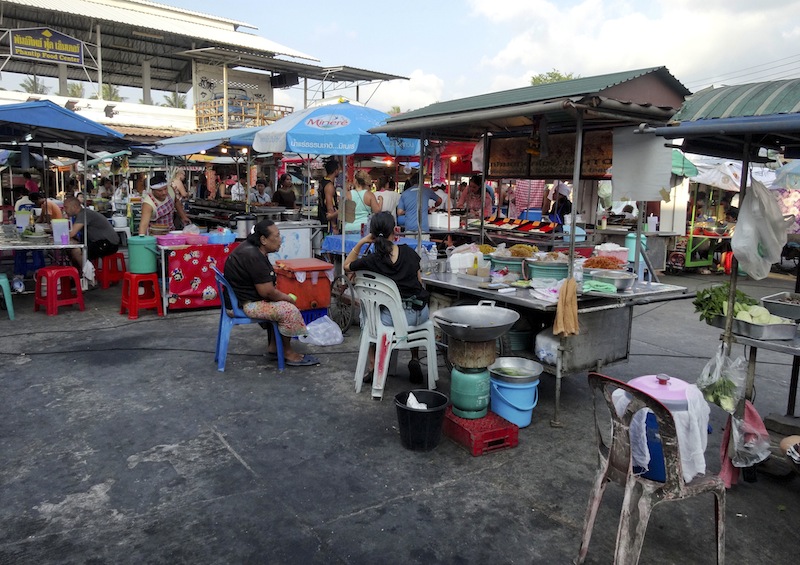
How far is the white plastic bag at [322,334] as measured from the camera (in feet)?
22.3

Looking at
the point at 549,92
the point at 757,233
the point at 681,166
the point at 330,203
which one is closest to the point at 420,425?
the point at 757,233

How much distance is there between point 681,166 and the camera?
11.6 m

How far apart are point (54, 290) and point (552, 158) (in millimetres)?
6897

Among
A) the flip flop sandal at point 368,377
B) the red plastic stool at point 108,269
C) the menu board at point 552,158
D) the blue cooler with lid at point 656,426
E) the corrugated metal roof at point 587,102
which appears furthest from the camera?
the red plastic stool at point 108,269

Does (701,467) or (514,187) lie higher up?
(514,187)

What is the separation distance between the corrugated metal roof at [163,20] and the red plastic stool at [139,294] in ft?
49.8

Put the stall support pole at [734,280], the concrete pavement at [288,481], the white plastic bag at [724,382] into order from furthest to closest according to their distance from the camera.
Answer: the stall support pole at [734,280]
the white plastic bag at [724,382]
the concrete pavement at [288,481]

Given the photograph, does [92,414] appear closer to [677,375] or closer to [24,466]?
[24,466]

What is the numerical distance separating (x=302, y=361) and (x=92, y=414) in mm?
2014

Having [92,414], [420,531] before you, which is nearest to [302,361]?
[92,414]

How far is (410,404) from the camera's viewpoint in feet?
13.4

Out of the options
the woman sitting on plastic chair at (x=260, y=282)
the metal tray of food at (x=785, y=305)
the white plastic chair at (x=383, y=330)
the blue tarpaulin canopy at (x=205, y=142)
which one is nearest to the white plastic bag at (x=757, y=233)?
the metal tray of food at (x=785, y=305)

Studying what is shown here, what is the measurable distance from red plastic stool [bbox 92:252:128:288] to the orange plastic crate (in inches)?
298

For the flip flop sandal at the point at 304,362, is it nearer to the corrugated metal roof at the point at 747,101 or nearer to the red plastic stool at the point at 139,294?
the red plastic stool at the point at 139,294
